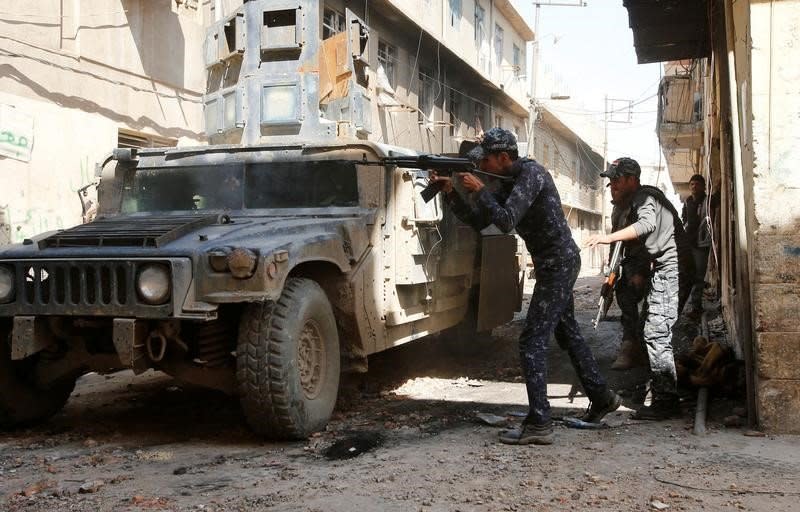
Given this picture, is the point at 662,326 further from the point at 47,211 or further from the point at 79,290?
the point at 47,211

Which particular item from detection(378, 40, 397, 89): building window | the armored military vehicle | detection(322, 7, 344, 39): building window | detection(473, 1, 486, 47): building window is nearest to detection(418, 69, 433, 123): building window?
detection(378, 40, 397, 89): building window

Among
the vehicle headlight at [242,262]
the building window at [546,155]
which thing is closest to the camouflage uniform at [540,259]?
the vehicle headlight at [242,262]

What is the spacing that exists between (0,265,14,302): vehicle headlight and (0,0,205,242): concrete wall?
580cm

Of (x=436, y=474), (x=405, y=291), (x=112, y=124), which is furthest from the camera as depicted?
(x=112, y=124)

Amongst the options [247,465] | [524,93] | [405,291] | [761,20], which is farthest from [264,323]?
[524,93]

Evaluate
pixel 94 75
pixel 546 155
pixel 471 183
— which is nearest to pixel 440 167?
pixel 471 183

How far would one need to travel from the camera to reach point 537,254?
4.40 m

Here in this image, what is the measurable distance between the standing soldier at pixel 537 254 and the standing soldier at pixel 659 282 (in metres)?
0.31

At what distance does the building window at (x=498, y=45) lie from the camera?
81.0 ft

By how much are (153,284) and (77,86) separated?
785 centimetres

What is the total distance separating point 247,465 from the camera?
3727 millimetres

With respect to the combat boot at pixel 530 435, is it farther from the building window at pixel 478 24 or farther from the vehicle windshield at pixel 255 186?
the building window at pixel 478 24

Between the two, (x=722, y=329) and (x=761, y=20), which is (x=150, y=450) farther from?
(x=722, y=329)

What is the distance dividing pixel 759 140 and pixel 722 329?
3494 millimetres
